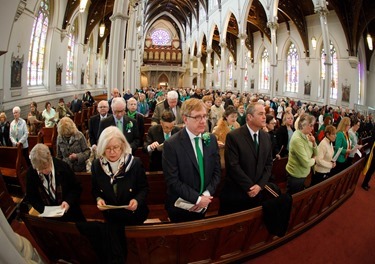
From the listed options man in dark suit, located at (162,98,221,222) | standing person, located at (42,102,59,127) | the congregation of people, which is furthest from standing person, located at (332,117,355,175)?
standing person, located at (42,102,59,127)

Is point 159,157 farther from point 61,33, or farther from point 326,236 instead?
→ point 61,33

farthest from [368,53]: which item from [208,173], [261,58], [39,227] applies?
[39,227]

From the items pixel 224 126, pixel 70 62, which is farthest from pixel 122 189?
pixel 70 62

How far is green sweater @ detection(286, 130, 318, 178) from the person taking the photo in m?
3.77

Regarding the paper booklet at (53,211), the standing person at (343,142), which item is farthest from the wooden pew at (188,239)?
the standing person at (343,142)

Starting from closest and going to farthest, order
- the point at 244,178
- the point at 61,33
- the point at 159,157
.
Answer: the point at 244,178 < the point at 159,157 < the point at 61,33

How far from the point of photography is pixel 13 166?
498 cm

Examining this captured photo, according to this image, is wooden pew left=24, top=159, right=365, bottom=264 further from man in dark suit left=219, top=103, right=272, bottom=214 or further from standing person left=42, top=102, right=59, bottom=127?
standing person left=42, top=102, right=59, bottom=127

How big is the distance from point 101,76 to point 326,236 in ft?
94.6

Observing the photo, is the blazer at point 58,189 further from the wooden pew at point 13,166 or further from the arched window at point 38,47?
the arched window at point 38,47

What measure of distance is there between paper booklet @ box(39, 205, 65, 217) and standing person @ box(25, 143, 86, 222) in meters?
0.04

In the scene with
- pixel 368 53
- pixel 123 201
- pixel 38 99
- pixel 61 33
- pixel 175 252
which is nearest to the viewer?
pixel 123 201

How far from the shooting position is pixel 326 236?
3559 millimetres

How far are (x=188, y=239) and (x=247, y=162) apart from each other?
3.35ft
